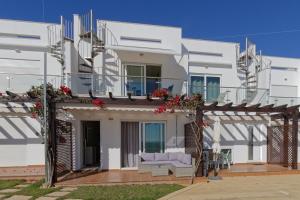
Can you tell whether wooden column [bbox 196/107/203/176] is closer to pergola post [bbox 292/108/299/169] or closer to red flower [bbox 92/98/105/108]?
red flower [bbox 92/98/105/108]

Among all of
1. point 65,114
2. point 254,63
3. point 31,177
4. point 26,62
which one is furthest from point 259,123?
point 26,62

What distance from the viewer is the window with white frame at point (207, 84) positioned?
18.3 m

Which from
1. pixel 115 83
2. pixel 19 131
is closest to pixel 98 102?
pixel 115 83

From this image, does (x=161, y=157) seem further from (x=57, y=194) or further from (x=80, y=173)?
(x=57, y=194)

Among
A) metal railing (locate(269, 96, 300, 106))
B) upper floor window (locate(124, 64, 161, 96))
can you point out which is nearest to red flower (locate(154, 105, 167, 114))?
upper floor window (locate(124, 64, 161, 96))

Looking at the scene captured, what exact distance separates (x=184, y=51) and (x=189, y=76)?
6.88 ft

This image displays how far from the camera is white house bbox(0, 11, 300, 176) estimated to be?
1641cm

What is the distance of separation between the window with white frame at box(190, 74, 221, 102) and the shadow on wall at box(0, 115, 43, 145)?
445 inches

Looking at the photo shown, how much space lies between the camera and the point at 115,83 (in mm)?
16781

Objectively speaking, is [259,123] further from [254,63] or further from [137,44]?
[137,44]

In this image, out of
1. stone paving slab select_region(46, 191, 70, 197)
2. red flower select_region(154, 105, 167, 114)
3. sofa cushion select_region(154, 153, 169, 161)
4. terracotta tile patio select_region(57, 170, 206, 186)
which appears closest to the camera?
stone paving slab select_region(46, 191, 70, 197)

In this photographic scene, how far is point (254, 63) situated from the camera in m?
20.8

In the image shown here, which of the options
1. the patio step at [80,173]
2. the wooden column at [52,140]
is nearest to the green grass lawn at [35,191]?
the wooden column at [52,140]

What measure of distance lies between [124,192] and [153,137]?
6.83 metres
